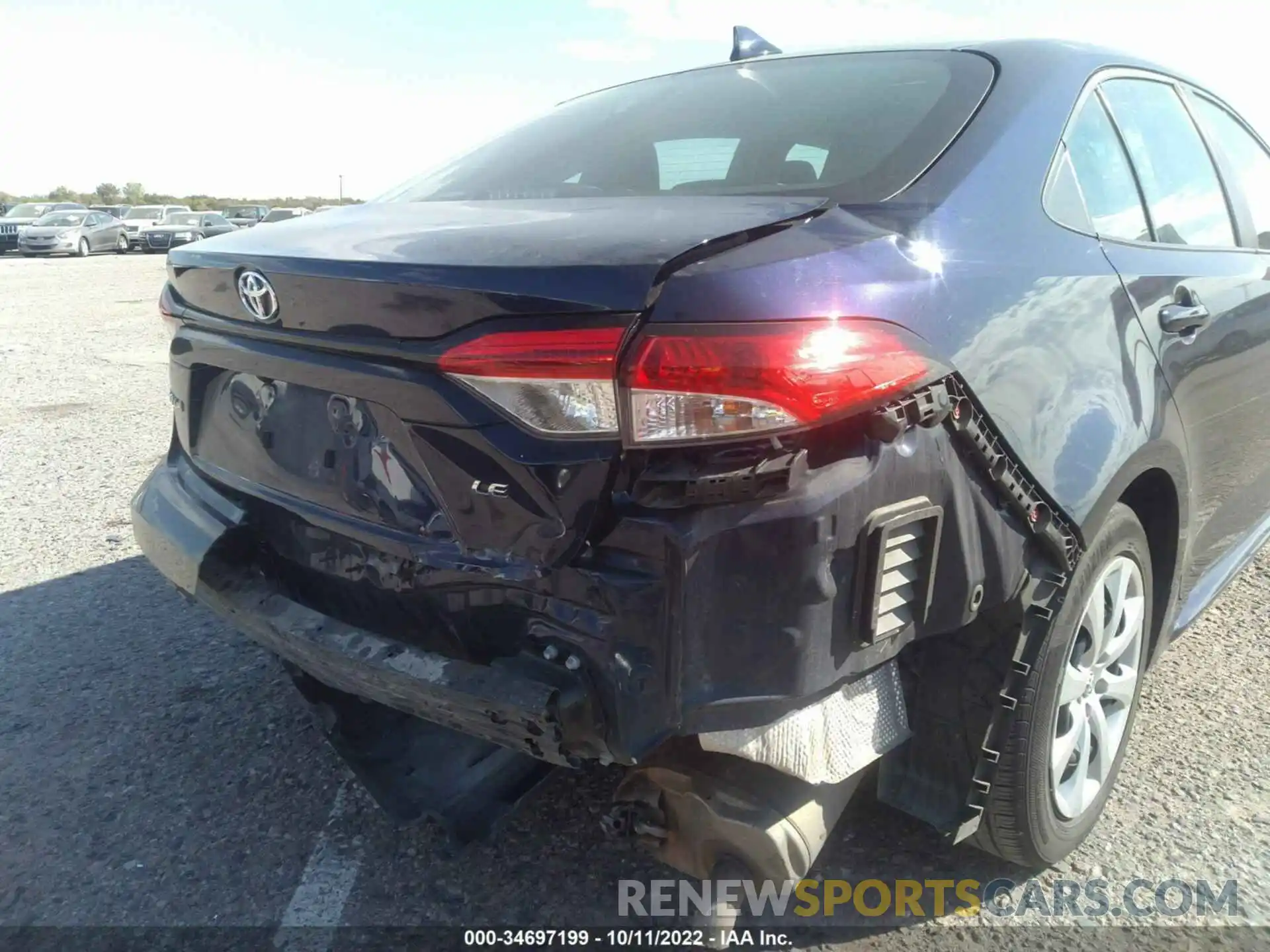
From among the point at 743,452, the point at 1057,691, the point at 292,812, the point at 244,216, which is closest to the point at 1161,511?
the point at 1057,691

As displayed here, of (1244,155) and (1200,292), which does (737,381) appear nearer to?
(1200,292)

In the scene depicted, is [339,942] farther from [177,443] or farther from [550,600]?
[177,443]

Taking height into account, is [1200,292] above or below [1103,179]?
below

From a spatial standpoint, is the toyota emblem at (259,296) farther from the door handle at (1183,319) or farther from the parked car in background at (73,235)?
the parked car in background at (73,235)

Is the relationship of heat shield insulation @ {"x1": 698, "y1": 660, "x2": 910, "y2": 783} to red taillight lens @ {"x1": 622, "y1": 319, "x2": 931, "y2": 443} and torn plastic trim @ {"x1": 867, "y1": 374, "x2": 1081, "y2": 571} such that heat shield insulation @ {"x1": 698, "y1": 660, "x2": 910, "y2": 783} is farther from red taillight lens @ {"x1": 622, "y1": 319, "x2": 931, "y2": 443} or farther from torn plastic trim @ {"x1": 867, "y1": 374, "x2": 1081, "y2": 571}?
red taillight lens @ {"x1": 622, "y1": 319, "x2": 931, "y2": 443}

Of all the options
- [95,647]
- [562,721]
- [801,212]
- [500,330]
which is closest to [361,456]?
[500,330]

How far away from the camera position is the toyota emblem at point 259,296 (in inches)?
77.1

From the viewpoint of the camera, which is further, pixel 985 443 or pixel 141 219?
pixel 141 219

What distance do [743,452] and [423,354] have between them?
0.58 meters

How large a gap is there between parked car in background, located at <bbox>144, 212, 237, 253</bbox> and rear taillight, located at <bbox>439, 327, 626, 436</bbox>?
1234 inches

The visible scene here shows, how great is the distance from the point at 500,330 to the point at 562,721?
646 mm

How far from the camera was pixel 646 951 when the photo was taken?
81.4 inches

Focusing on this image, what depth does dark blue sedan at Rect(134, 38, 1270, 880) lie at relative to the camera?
60.4 inches

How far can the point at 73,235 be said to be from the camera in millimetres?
28172
